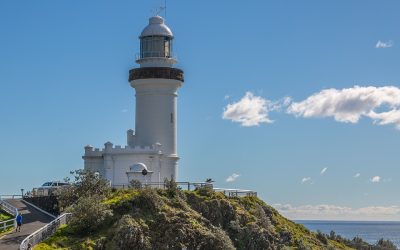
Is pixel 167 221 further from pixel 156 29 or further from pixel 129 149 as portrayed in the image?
pixel 156 29

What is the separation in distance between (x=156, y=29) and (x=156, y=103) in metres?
5.81

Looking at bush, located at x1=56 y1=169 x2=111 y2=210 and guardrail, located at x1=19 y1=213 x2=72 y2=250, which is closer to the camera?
guardrail, located at x1=19 y1=213 x2=72 y2=250

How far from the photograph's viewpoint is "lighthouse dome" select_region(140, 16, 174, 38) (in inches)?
2243

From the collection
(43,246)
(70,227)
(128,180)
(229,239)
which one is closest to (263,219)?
(229,239)

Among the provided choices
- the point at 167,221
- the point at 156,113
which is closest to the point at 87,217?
the point at 167,221

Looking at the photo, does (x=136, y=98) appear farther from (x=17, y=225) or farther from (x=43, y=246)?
(x=43, y=246)

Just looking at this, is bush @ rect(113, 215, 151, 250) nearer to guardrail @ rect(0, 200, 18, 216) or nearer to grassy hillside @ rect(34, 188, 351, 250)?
grassy hillside @ rect(34, 188, 351, 250)

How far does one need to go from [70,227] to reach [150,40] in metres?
22.7

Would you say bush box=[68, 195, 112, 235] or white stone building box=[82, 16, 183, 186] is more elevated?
white stone building box=[82, 16, 183, 186]

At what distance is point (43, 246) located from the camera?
34.1 m

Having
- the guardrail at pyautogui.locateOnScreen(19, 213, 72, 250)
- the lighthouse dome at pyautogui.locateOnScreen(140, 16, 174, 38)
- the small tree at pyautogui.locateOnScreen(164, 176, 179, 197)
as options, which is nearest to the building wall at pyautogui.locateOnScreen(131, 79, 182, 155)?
the lighthouse dome at pyautogui.locateOnScreen(140, 16, 174, 38)

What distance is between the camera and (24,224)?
138 ft

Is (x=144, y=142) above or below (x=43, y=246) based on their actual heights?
above

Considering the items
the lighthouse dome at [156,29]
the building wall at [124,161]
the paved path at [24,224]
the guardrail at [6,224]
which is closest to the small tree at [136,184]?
the building wall at [124,161]
